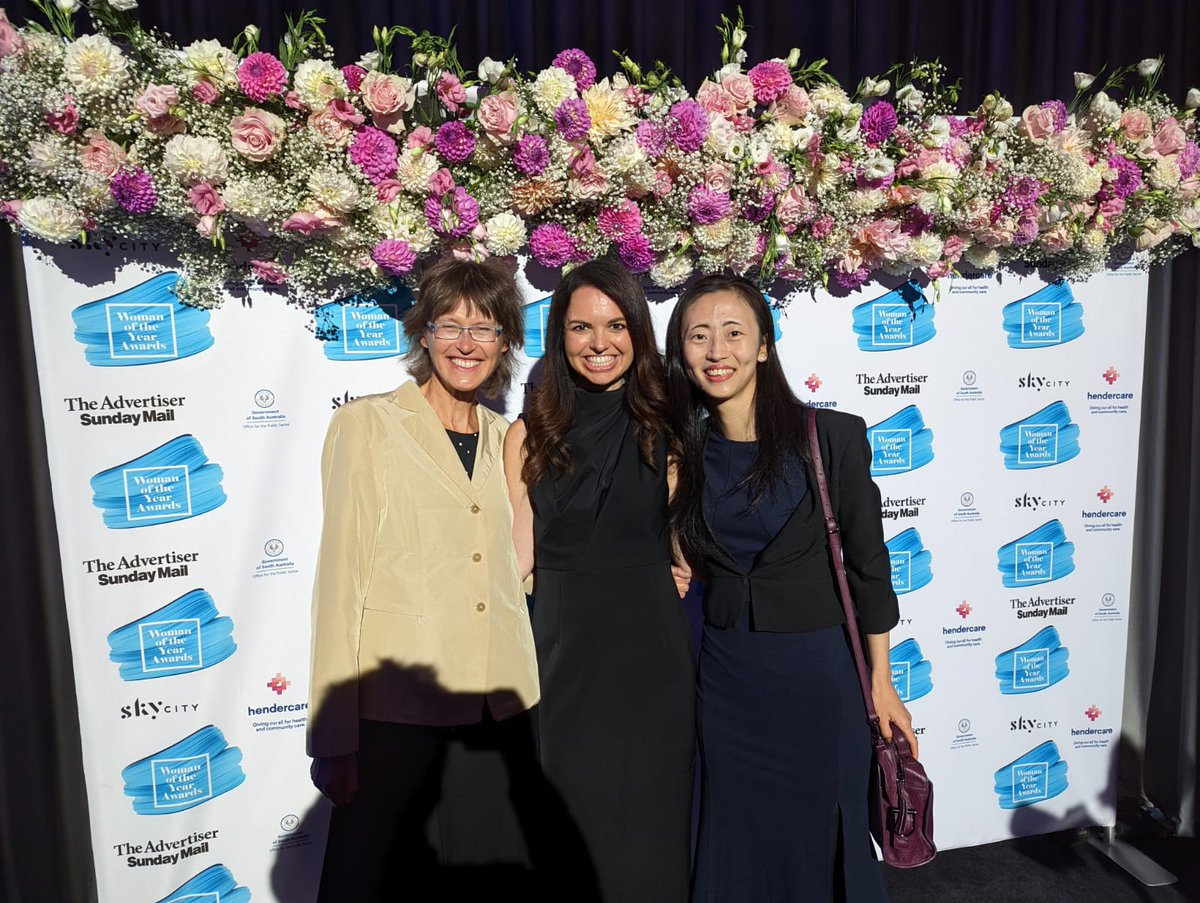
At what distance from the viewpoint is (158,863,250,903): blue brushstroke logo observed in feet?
8.49

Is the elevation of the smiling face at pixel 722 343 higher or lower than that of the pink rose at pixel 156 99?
lower

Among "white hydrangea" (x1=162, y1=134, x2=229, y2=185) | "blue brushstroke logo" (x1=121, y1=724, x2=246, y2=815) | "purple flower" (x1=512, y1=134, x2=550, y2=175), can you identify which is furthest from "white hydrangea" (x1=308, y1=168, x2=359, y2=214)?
"blue brushstroke logo" (x1=121, y1=724, x2=246, y2=815)

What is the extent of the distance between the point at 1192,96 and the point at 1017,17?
119 cm

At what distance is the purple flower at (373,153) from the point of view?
209 centimetres

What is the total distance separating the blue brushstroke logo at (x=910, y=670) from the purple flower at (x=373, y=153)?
284 cm

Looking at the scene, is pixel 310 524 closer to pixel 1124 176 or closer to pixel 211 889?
pixel 211 889

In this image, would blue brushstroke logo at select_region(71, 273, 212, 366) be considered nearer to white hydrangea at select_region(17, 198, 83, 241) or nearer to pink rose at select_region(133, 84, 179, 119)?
white hydrangea at select_region(17, 198, 83, 241)

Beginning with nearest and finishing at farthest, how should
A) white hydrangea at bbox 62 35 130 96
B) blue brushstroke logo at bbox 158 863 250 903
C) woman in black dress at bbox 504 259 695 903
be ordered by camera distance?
white hydrangea at bbox 62 35 130 96, woman in black dress at bbox 504 259 695 903, blue brushstroke logo at bbox 158 863 250 903

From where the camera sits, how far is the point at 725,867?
2146 mm

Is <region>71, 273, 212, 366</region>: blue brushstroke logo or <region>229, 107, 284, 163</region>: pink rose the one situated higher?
<region>229, 107, 284, 163</region>: pink rose

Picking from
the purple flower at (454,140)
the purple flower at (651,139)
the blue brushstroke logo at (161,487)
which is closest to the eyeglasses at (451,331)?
the purple flower at (454,140)

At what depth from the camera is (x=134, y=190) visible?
2.01 meters

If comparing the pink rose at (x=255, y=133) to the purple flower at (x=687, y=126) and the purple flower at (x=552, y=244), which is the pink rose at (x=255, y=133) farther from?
the purple flower at (x=687, y=126)

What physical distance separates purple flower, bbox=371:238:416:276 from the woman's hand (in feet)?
4.89
